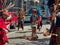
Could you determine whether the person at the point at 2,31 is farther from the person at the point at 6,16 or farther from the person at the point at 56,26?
the person at the point at 56,26

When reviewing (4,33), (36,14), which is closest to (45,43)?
(36,14)

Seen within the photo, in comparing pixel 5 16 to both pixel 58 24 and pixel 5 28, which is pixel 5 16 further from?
pixel 58 24

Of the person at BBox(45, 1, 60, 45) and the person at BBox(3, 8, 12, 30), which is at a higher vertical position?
the person at BBox(3, 8, 12, 30)

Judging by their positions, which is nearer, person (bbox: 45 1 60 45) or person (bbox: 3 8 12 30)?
person (bbox: 3 8 12 30)

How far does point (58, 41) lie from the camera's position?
675 centimetres

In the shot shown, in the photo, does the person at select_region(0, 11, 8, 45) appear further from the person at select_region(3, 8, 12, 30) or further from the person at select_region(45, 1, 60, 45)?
the person at select_region(45, 1, 60, 45)

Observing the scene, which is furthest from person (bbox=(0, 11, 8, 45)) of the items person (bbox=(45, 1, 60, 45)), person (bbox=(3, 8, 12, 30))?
person (bbox=(45, 1, 60, 45))

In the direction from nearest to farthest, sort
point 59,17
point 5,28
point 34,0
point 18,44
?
1. point 5,28
2. point 59,17
3. point 18,44
4. point 34,0

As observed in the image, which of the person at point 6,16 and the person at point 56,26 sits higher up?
the person at point 6,16

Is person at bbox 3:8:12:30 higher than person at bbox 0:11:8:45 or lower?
higher

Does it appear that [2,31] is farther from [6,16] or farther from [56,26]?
[56,26]

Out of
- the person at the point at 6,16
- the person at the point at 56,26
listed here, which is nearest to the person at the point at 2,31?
the person at the point at 6,16

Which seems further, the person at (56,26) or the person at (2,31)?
the person at (56,26)

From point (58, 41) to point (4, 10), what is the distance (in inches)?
74.8
